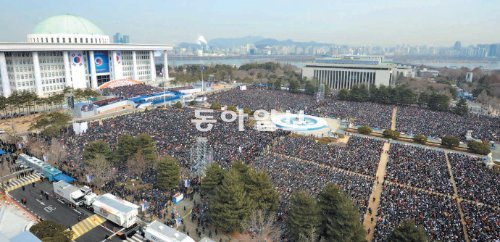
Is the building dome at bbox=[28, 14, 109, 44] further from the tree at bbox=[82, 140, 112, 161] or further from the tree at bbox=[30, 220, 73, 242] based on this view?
the tree at bbox=[30, 220, 73, 242]

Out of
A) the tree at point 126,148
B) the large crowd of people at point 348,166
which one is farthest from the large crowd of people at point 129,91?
the tree at point 126,148

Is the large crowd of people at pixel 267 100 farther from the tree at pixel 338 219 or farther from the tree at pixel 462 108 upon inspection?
the tree at pixel 338 219

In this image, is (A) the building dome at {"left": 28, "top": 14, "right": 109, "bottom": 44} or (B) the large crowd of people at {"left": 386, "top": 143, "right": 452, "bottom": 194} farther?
(A) the building dome at {"left": 28, "top": 14, "right": 109, "bottom": 44}

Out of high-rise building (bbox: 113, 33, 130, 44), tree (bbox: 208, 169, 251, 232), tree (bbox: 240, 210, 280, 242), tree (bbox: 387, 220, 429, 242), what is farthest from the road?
high-rise building (bbox: 113, 33, 130, 44)

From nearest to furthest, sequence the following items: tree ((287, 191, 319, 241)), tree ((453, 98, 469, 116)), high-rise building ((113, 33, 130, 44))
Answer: tree ((287, 191, 319, 241)) → tree ((453, 98, 469, 116)) → high-rise building ((113, 33, 130, 44))

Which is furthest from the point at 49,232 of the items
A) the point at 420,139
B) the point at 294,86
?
the point at 294,86

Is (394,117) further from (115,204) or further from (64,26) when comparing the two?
(64,26)

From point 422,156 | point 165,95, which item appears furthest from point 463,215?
point 165,95
